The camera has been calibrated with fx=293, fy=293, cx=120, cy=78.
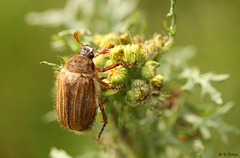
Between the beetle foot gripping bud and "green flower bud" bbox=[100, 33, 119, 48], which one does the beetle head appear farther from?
the beetle foot gripping bud

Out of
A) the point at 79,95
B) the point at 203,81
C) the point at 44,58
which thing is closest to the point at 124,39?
the point at 79,95

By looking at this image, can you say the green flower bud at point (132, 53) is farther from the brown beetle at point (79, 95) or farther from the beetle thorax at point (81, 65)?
the beetle thorax at point (81, 65)

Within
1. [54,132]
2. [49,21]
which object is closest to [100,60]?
[49,21]

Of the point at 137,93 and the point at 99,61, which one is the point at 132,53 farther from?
the point at 99,61

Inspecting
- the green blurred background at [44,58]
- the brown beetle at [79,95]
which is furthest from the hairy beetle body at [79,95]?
the green blurred background at [44,58]

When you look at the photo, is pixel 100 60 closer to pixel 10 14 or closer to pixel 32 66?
pixel 32 66

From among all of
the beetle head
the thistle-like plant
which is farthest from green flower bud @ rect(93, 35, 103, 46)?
the beetle head
